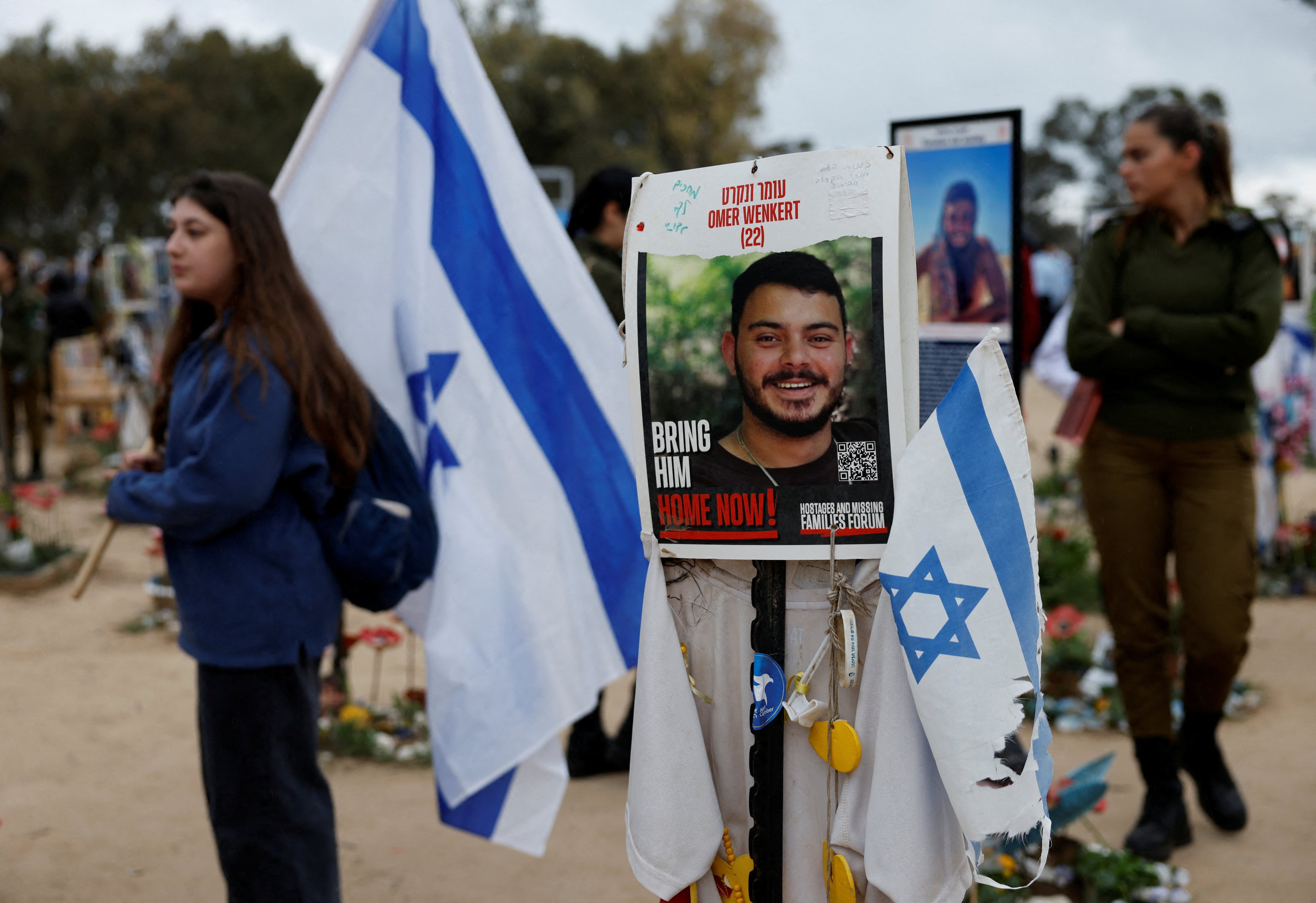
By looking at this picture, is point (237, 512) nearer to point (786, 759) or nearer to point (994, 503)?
point (786, 759)

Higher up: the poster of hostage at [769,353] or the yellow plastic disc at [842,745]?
the poster of hostage at [769,353]

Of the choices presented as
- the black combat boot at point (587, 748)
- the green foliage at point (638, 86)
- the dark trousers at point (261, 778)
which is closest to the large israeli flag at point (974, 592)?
the dark trousers at point (261, 778)

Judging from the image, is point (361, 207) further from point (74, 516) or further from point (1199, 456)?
point (74, 516)

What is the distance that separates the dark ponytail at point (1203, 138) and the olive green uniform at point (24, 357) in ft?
30.9

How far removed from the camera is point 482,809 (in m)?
2.93

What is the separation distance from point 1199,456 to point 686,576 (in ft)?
7.28

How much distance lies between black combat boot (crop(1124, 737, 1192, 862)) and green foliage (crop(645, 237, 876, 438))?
244 centimetres

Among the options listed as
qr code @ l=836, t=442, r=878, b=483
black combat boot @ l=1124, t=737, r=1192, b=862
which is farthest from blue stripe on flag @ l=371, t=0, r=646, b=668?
black combat boot @ l=1124, t=737, r=1192, b=862

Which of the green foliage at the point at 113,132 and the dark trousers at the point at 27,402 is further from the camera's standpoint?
the green foliage at the point at 113,132

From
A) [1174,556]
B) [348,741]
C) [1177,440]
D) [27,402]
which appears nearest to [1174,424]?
[1177,440]

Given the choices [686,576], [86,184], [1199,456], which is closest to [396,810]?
[686,576]

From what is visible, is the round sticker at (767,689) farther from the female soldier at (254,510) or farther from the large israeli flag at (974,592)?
the female soldier at (254,510)

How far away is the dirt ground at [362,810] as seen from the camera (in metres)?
3.48

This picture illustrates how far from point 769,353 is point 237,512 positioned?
127 cm
